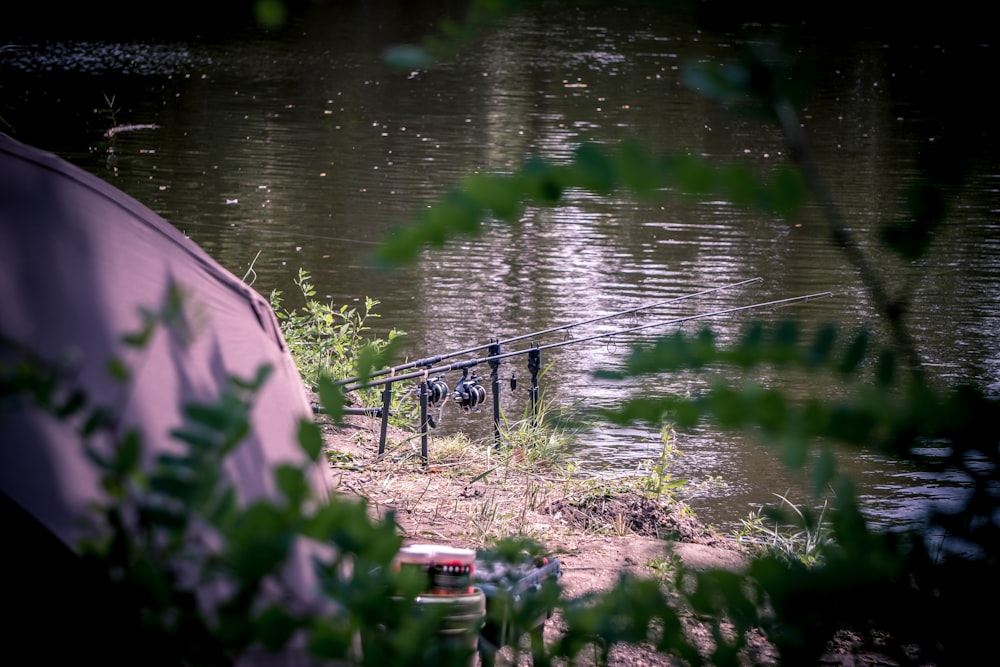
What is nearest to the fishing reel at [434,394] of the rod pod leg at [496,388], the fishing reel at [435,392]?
the fishing reel at [435,392]

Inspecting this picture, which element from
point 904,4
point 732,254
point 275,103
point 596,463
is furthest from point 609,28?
point 904,4

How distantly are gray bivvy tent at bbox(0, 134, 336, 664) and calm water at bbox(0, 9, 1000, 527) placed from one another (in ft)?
3.86

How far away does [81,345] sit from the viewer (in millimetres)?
1870

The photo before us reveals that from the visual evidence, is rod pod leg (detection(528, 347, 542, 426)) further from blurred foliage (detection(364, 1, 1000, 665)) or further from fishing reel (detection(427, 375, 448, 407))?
blurred foliage (detection(364, 1, 1000, 665))

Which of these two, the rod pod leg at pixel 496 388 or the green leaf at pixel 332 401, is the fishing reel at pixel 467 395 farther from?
the green leaf at pixel 332 401

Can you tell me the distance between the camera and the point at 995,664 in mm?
778

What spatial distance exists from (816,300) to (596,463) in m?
3.93

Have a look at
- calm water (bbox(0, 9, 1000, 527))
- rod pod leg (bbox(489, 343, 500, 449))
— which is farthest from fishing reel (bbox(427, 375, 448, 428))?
calm water (bbox(0, 9, 1000, 527))

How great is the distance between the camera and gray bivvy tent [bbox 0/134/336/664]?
1.69 m

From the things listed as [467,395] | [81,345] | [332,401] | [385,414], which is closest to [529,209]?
[467,395]

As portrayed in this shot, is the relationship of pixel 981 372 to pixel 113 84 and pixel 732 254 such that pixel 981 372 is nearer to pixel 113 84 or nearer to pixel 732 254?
pixel 732 254

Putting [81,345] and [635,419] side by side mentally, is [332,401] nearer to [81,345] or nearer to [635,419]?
[635,419]

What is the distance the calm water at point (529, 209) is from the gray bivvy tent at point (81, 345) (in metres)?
1.18

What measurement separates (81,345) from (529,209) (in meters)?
11.6
